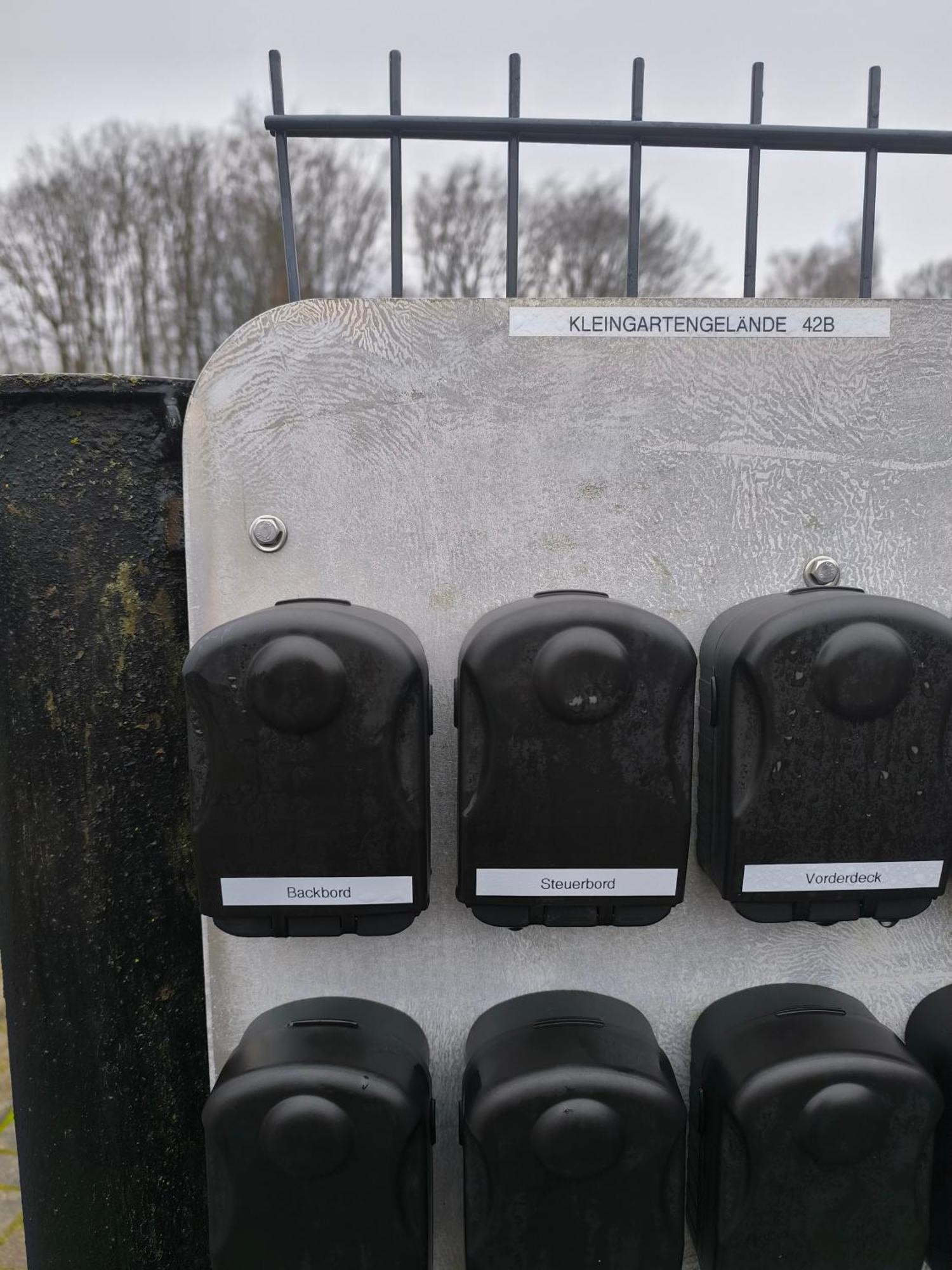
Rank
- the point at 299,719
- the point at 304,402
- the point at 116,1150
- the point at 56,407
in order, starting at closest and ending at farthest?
the point at 299,719
the point at 304,402
the point at 56,407
the point at 116,1150

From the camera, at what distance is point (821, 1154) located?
84 centimetres

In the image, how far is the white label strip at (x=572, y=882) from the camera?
2.79 feet

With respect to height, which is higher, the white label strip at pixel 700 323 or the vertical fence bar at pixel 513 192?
the vertical fence bar at pixel 513 192

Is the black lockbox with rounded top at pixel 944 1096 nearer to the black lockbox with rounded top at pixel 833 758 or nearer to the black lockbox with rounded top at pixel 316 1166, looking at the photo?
the black lockbox with rounded top at pixel 833 758

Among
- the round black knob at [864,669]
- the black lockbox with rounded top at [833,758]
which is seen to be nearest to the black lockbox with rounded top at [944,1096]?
the black lockbox with rounded top at [833,758]

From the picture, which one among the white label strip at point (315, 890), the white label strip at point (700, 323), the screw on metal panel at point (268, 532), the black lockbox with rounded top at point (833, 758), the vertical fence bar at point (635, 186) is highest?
the vertical fence bar at point (635, 186)

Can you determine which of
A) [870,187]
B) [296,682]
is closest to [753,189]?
[870,187]

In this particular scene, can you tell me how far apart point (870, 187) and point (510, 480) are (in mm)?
633

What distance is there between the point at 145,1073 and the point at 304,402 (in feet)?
3.28

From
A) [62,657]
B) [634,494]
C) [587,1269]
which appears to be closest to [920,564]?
[634,494]

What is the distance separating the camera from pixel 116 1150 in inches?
45.9

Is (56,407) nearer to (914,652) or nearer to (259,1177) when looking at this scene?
(259,1177)

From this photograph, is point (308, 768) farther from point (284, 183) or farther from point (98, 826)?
point (284, 183)

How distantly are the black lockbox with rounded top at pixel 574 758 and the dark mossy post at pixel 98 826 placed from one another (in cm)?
53
